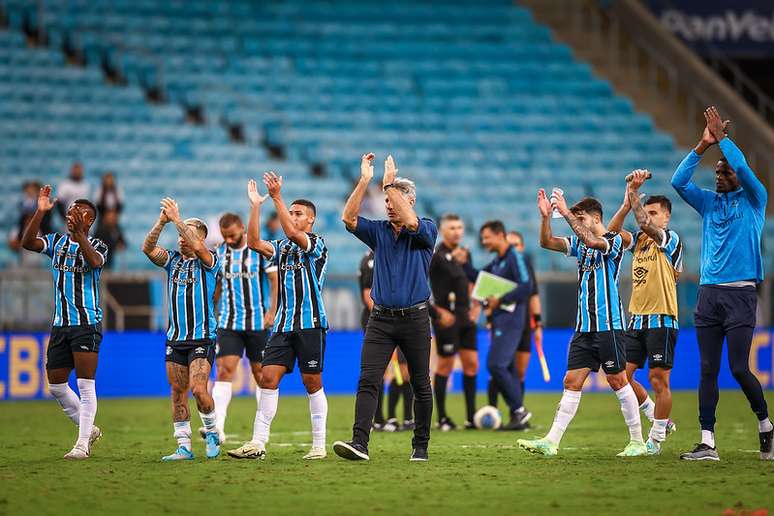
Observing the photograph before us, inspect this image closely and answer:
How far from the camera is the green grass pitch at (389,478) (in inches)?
317

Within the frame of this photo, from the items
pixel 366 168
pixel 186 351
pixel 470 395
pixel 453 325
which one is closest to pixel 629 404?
pixel 366 168

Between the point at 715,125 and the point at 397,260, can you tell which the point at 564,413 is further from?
the point at 715,125

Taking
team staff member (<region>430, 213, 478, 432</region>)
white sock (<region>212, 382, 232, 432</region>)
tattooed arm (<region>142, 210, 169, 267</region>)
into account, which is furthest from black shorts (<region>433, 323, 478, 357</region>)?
tattooed arm (<region>142, 210, 169, 267</region>)

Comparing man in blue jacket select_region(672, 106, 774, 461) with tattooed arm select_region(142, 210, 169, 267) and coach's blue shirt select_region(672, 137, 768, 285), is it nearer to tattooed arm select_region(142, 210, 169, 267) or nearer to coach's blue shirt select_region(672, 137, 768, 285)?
coach's blue shirt select_region(672, 137, 768, 285)

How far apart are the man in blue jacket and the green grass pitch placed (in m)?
0.42

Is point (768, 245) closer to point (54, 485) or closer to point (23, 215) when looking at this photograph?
point (23, 215)

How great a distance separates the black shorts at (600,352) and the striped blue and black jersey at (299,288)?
2.14 metres

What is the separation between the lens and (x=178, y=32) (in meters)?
27.3

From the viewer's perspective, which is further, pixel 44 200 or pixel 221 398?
pixel 221 398

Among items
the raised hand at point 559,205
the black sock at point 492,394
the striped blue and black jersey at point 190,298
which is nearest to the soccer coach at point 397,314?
the raised hand at point 559,205

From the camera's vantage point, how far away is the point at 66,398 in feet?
37.0

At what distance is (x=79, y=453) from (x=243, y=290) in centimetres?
239

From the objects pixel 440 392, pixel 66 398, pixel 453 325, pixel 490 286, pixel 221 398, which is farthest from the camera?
pixel 453 325

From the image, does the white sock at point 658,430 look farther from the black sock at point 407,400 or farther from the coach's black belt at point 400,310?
the black sock at point 407,400
